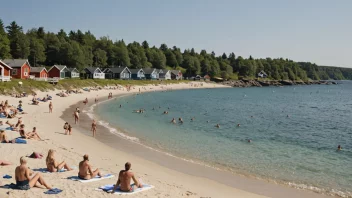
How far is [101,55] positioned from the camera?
12419cm

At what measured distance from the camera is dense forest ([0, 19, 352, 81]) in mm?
96562

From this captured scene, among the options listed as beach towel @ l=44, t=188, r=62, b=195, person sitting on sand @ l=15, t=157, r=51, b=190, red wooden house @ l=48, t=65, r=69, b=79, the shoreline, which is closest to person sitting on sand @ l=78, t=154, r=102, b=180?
beach towel @ l=44, t=188, r=62, b=195

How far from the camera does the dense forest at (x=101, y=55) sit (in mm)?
96562

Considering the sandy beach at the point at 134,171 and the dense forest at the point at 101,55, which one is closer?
the sandy beach at the point at 134,171

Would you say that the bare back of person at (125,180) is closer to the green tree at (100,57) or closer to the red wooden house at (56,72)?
the red wooden house at (56,72)

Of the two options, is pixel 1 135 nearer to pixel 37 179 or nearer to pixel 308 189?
pixel 37 179

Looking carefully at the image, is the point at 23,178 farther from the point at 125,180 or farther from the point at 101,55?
the point at 101,55

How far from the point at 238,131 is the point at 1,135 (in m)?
21.4

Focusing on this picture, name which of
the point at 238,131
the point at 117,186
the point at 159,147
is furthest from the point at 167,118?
the point at 117,186

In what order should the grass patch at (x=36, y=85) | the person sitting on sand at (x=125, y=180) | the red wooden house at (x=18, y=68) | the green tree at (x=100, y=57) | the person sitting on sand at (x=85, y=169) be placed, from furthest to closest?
1. the green tree at (x=100, y=57)
2. the red wooden house at (x=18, y=68)
3. the grass patch at (x=36, y=85)
4. the person sitting on sand at (x=85, y=169)
5. the person sitting on sand at (x=125, y=180)

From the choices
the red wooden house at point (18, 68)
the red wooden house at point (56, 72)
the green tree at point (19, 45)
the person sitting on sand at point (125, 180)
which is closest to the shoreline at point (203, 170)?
the person sitting on sand at point (125, 180)

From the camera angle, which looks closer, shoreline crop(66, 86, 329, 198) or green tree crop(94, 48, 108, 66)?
shoreline crop(66, 86, 329, 198)

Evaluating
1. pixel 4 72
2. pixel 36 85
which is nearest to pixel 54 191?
pixel 36 85

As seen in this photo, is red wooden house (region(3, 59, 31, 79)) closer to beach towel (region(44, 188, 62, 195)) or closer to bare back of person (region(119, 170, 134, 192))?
beach towel (region(44, 188, 62, 195))
